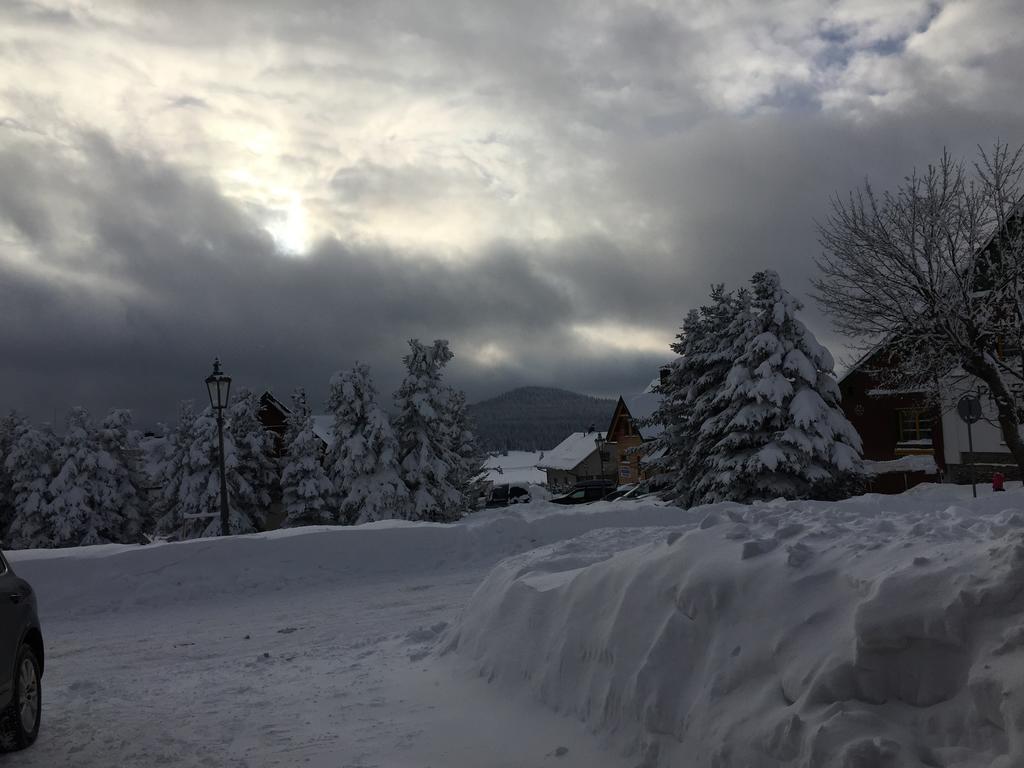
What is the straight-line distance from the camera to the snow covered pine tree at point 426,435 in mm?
33031

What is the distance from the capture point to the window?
3656 cm

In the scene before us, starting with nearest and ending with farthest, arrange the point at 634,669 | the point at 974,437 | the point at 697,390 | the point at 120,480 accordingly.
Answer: the point at 634,669 < the point at 697,390 < the point at 974,437 < the point at 120,480

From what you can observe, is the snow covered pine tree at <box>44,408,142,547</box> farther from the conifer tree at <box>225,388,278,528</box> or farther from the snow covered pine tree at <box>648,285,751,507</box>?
the snow covered pine tree at <box>648,285,751,507</box>

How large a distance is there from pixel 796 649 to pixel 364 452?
29.3m

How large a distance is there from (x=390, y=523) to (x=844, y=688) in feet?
48.4

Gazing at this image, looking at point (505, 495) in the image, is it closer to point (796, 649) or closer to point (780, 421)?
point (780, 421)

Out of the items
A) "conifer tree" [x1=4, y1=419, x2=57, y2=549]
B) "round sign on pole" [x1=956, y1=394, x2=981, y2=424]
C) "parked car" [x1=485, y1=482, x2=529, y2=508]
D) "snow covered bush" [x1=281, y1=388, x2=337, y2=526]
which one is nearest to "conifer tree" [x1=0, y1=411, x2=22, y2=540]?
"conifer tree" [x1=4, y1=419, x2=57, y2=549]

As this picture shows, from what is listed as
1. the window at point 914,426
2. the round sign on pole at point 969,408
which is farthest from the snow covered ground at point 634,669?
the window at point 914,426

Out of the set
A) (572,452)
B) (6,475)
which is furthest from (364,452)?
(572,452)

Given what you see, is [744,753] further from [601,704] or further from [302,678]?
[302,678]

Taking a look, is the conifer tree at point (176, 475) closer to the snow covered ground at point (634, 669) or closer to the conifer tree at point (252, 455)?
the conifer tree at point (252, 455)

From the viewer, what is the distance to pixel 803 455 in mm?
23312

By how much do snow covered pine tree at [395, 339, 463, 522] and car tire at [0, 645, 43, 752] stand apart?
26431mm

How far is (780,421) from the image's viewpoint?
23875 mm
